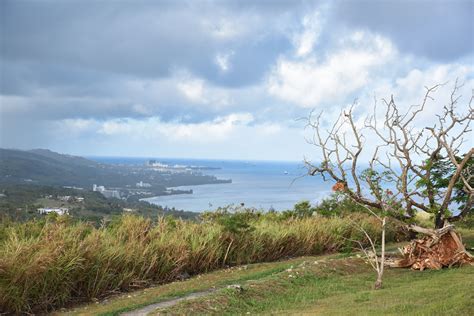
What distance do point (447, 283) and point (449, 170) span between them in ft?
16.3

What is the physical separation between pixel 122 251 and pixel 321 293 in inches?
141

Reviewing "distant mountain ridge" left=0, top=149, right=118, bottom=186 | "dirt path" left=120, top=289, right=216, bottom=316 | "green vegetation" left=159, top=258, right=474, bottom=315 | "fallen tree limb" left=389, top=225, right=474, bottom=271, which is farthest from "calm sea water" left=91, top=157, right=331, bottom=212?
"distant mountain ridge" left=0, top=149, right=118, bottom=186

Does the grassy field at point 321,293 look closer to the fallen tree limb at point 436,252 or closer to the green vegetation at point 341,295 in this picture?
the green vegetation at point 341,295

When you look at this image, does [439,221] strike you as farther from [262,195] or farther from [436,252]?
[262,195]

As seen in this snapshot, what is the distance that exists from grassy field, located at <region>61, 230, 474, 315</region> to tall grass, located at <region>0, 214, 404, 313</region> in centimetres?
44

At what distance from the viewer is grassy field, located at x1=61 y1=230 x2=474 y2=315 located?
6312mm

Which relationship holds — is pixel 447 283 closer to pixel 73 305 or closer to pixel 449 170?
pixel 449 170

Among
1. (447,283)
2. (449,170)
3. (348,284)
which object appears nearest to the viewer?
(447,283)

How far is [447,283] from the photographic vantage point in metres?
8.05

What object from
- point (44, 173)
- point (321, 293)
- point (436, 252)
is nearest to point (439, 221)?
point (436, 252)

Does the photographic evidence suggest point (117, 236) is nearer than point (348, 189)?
Yes

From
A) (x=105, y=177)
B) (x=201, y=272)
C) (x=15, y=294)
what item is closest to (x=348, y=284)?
(x=201, y=272)

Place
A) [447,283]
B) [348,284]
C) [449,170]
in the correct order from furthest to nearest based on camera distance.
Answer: [449,170]
[348,284]
[447,283]

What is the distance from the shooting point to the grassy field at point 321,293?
6312mm
